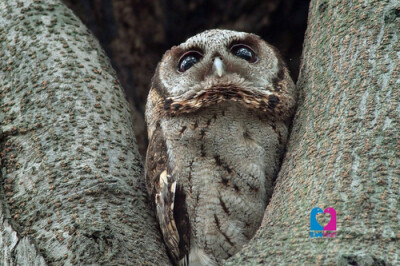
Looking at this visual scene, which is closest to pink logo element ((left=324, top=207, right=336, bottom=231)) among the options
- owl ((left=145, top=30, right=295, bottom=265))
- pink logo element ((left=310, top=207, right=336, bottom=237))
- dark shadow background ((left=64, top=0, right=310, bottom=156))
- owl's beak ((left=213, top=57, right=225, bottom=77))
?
pink logo element ((left=310, top=207, right=336, bottom=237))

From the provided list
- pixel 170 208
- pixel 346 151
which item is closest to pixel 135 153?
pixel 170 208

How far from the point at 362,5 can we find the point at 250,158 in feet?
2.57

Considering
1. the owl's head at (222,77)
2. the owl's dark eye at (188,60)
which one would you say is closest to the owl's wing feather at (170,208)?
the owl's head at (222,77)

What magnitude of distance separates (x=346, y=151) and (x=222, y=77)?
795mm

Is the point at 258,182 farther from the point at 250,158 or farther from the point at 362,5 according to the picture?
the point at 362,5

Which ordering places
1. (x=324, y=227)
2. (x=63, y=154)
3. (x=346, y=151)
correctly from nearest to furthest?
(x=324, y=227), (x=346, y=151), (x=63, y=154)

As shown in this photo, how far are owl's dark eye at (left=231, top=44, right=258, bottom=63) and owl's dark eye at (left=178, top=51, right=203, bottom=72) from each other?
170 mm

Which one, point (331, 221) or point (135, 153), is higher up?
point (331, 221)

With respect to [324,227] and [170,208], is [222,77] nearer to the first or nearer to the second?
[170,208]

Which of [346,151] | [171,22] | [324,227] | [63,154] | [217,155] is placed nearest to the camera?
[324,227]

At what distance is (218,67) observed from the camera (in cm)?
238

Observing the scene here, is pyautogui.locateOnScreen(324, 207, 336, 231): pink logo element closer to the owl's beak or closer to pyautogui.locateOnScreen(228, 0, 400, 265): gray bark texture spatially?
pyautogui.locateOnScreen(228, 0, 400, 265): gray bark texture

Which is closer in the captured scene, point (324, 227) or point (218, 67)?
point (324, 227)

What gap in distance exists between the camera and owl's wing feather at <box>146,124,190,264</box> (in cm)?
234
